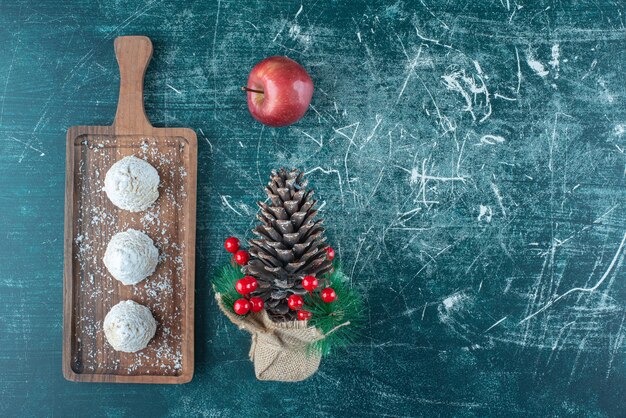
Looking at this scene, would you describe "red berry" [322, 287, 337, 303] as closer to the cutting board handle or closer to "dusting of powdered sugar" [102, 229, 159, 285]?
"dusting of powdered sugar" [102, 229, 159, 285]

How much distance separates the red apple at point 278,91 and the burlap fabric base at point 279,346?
35 centimetres

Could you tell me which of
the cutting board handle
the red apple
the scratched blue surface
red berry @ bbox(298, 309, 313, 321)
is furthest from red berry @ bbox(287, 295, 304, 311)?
the cutting board handle

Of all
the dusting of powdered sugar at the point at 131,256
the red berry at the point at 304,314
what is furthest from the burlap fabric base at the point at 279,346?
the dusting of powdered sugar at the point at 131,256

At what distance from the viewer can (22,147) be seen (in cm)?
105

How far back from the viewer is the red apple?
0.96 meters

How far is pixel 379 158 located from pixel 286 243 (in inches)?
12.2

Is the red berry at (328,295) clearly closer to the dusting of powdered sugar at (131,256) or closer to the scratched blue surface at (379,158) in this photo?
the scratched blue surface at (379,158)

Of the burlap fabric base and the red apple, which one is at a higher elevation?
the red apple

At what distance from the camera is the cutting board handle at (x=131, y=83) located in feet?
3.38

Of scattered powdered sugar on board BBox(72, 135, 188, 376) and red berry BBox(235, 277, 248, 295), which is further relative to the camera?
scattered powdered sugar on board BBox(72, 135, 188, 376)

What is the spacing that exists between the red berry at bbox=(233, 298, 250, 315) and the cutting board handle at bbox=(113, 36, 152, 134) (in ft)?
1.40

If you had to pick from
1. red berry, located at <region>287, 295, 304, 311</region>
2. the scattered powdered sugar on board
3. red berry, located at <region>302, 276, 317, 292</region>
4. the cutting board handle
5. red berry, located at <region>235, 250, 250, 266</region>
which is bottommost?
the scattered powdered sugar on board

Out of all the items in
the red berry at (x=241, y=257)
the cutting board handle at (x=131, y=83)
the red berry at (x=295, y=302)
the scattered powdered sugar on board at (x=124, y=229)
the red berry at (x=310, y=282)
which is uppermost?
the cutting board handle at (x=131, y=83)

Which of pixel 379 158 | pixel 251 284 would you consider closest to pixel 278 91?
pixel 379 158
